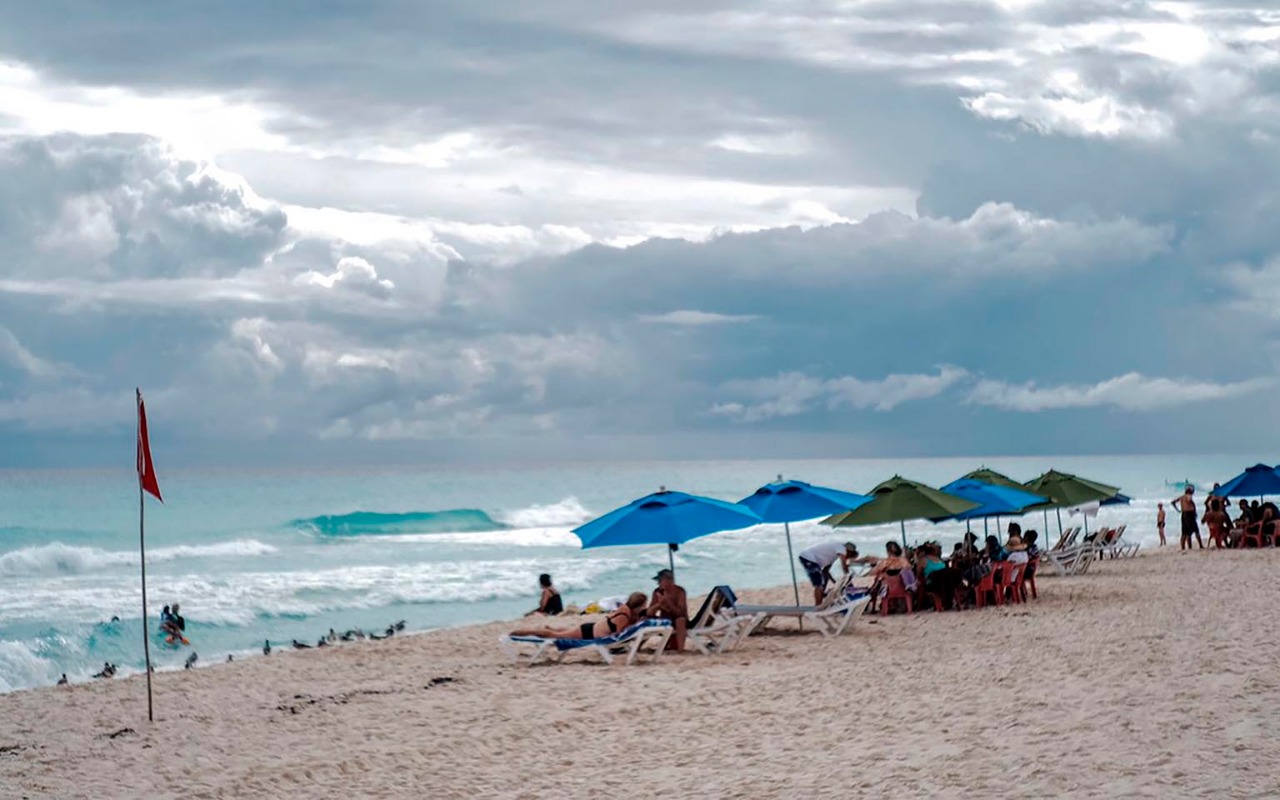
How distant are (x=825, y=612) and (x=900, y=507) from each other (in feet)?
6.53

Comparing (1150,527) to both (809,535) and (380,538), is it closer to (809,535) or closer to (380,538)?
(809,535)

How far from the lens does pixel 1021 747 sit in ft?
24.2

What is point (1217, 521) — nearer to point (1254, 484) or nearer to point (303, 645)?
point (1254, 484)

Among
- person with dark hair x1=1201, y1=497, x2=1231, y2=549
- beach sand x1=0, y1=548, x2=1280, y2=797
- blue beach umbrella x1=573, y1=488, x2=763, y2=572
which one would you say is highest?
blue beach umbrella x1=573, y1=488, x2=763, y2=572

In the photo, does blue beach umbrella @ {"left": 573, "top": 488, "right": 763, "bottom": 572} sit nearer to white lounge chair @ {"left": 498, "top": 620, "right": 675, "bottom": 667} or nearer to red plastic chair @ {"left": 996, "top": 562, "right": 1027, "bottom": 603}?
white lounge chair @ {"left": 498, "top": 620, "right": 675, "bottom": 667}

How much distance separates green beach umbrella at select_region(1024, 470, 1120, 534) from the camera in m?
21.2

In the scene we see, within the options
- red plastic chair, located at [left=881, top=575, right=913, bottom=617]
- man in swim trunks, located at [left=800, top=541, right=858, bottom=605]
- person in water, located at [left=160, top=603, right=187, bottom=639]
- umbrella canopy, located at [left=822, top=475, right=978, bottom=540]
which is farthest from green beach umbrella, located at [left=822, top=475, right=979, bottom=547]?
person in water, located at [left=160, top=603, right=187, bottom=639]

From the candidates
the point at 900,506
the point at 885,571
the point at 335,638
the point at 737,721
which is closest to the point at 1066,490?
the point at 885,571

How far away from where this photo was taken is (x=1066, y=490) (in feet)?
70.8

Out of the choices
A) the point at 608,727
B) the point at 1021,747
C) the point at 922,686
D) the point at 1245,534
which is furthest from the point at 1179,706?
the point at 1245,534

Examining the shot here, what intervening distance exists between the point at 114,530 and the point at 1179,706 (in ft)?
198

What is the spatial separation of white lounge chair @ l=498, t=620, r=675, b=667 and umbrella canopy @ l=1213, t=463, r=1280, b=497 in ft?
54.4

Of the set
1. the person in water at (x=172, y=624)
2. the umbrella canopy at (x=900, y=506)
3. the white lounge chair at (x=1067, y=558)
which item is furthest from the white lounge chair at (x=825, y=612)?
the person in water at (x=172, y=624)

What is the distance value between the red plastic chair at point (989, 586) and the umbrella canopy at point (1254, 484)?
11.1m
